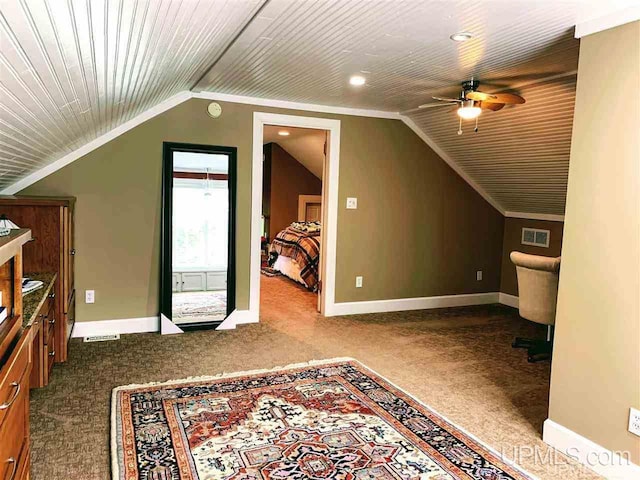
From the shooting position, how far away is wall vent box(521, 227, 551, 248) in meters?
5.37

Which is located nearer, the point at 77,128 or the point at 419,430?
the point at 419,430

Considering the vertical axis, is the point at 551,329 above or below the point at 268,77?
below

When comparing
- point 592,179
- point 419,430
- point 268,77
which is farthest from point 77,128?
point 592,179

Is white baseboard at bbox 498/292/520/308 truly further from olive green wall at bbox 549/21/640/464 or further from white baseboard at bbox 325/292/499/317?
olive green wall at bbox 549/21/640/464

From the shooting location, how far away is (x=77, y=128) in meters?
2.86

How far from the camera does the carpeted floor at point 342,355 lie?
7.93 feet

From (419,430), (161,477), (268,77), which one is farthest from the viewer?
(268,77)

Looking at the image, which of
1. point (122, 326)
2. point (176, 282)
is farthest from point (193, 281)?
point (122, 326)

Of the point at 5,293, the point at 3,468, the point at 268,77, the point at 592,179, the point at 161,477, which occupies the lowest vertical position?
the point at 161,477

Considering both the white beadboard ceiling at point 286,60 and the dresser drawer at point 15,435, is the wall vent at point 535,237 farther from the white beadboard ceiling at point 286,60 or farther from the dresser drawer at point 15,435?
the dresser drawer at point 15,435

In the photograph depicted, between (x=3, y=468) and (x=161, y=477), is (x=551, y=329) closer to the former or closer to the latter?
(x=161, y=477)

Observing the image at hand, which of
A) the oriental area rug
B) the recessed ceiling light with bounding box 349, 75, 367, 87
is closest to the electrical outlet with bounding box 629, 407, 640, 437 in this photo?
the oriental area rug

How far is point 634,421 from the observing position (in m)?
2.17

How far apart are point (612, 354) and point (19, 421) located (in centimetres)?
244
